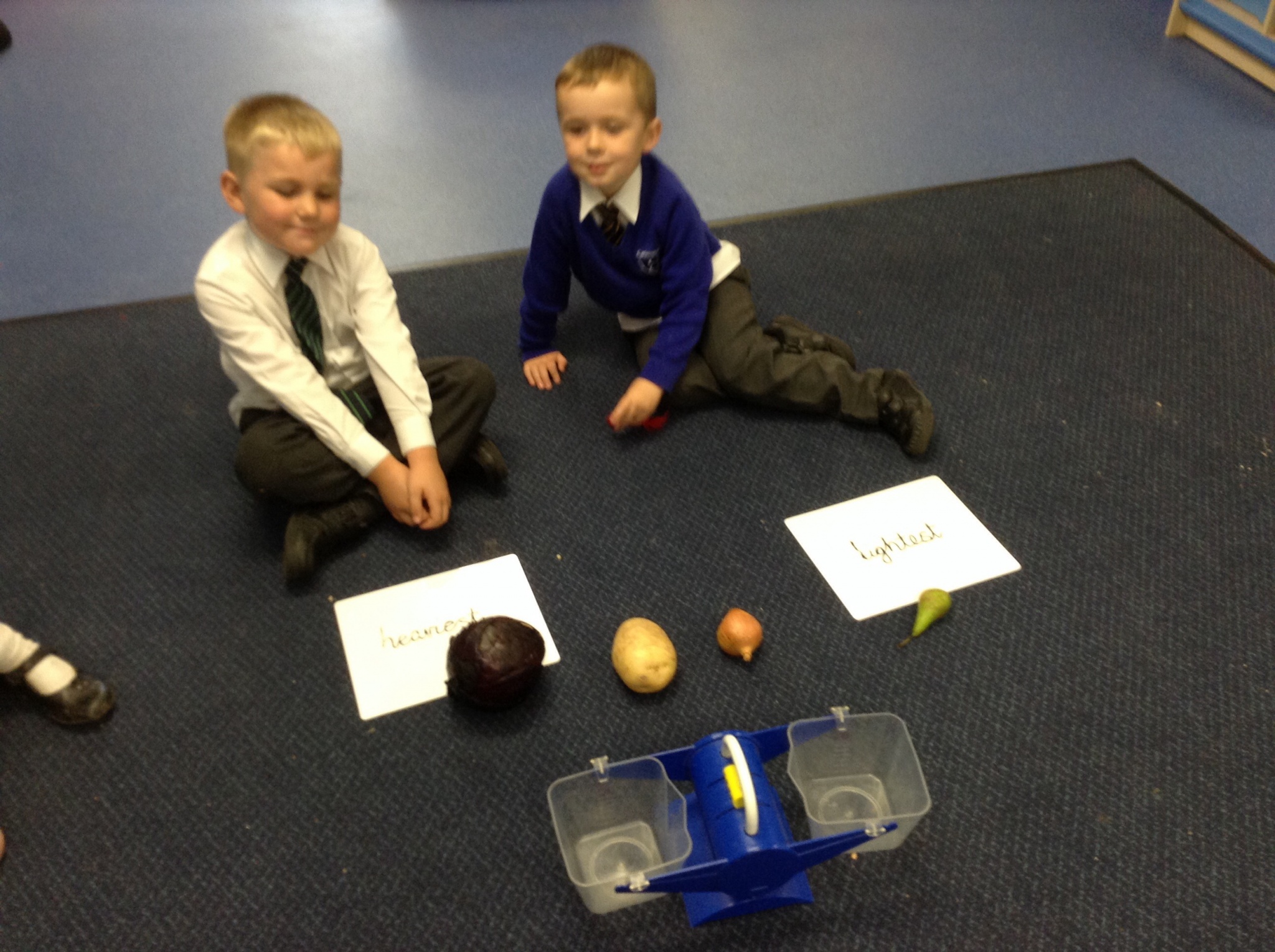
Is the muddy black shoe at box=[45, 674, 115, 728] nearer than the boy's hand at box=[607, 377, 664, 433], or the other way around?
the muddy black shoe at box=[45, 674, 115, 728]

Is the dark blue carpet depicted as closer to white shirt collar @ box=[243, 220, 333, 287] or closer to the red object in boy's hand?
the red object in boy's hand

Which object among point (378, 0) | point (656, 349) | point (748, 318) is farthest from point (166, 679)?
point (378, 0)

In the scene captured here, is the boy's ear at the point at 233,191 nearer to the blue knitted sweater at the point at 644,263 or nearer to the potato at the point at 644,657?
the blue knitted sweater at the point at 644,263

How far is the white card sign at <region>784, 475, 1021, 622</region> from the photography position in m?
1.10

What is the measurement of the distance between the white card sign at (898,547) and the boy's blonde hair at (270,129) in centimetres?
73

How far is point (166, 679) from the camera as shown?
3.34ft

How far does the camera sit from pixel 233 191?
95 cm

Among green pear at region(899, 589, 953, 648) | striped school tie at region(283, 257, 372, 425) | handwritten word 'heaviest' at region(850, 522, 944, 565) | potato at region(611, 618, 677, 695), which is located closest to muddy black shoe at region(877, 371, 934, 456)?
handwritten word 'heaviest' at region(850, 522, 944, 565)

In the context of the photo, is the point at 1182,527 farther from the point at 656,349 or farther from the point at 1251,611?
the point at 656,349

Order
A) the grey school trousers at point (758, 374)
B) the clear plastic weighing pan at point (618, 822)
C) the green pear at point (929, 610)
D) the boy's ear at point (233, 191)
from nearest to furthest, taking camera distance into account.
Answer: the clear plastic weighing pan at point (618, 822) < the boy's ear at point (233, 191) < the green pear at point (929, 610) < the grey school trousers at point (758, 374)

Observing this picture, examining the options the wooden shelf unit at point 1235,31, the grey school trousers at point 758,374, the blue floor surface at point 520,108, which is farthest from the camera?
the wooden shelf unit at point 1235,31

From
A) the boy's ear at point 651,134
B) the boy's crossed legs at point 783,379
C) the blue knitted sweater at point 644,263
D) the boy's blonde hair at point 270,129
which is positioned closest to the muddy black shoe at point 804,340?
the boy's crossed legs at point 783,379

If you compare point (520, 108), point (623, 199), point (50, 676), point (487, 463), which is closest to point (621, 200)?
point (623, 199)

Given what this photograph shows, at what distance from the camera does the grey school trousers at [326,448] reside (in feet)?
3.54
